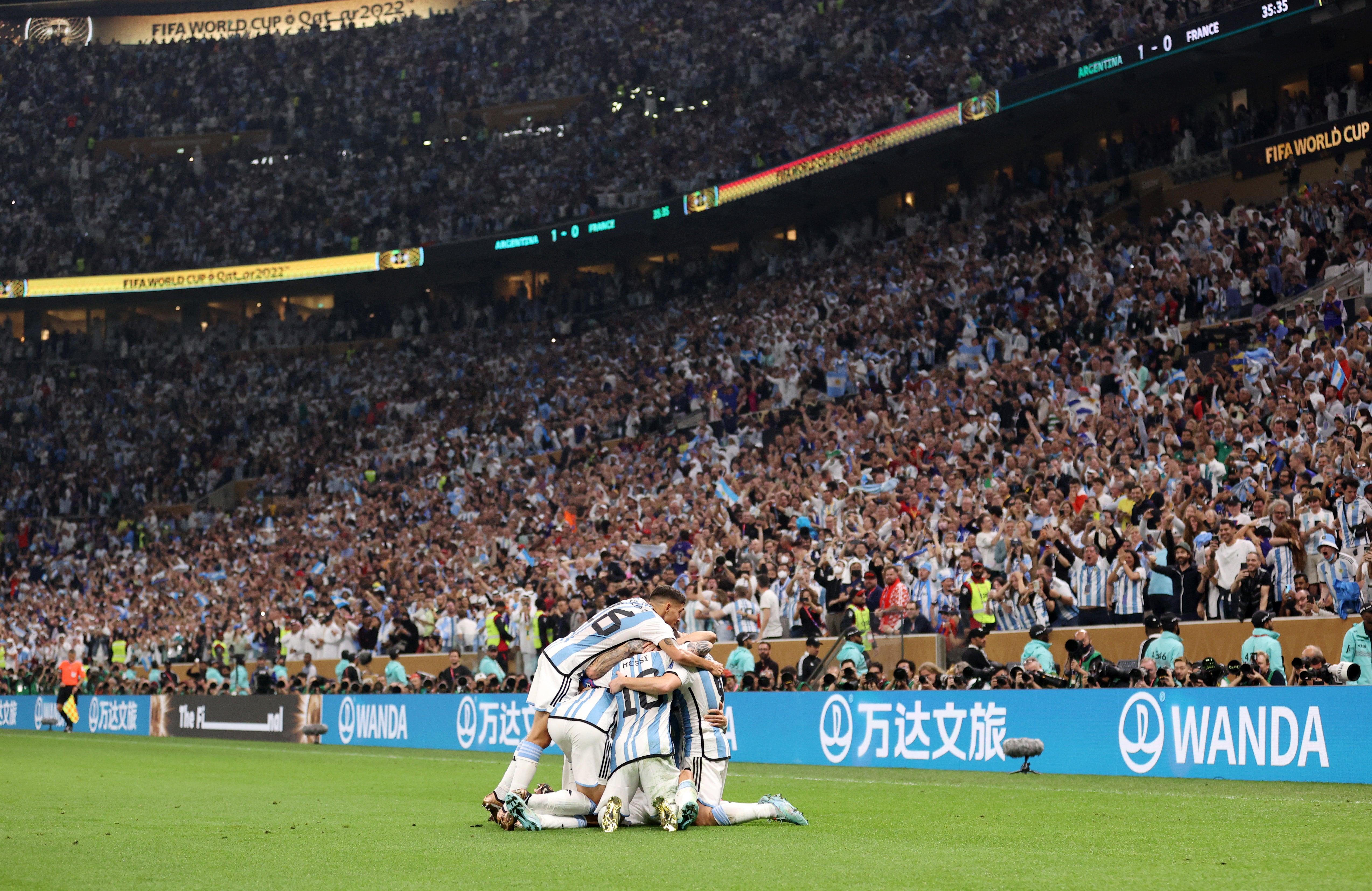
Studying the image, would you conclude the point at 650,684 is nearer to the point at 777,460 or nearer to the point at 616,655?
the point at 616,655

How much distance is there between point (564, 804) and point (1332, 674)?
7785 mm

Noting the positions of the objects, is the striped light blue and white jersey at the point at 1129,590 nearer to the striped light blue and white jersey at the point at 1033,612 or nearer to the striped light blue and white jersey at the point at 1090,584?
the striped light blue and white jersey at the point at 1090,584

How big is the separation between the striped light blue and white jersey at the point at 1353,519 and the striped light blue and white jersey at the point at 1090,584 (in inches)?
108

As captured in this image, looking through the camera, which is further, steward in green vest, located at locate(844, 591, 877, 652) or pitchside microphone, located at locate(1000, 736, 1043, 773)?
steward in green vest, located at locate(844, 591, 877, 652)

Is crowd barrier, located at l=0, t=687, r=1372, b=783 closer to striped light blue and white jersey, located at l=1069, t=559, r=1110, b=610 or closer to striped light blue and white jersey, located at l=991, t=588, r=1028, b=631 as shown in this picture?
striped light blue and white jersey, located at l=991, t=588, r=1028, b=631

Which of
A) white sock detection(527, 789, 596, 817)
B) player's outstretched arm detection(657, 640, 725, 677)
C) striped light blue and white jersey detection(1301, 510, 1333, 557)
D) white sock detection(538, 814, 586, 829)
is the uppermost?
striped light blue and white jersey detection(1301, 510, 1333, 557)

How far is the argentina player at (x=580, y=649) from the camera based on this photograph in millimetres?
9617

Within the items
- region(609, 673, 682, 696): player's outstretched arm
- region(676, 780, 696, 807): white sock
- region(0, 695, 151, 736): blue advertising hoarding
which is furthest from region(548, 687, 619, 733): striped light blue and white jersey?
region(0, 695, 151, 736): blue advertising hoarding

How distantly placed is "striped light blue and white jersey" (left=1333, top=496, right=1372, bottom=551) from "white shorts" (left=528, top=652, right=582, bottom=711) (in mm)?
11041

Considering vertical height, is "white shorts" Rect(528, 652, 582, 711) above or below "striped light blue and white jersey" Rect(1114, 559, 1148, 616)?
below

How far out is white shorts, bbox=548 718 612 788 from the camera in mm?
9555

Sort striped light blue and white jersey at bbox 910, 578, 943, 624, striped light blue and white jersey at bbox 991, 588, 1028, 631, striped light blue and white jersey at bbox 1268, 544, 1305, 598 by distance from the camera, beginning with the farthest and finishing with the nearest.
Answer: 1. striped light blue and white jersey at bbox 910, 578, 943, 624
2. striped light blue and white jersey at bbox 991, 588, 1028, 631
3. striped light blue and white jersey at bbox 1268, 544, 1305, 598

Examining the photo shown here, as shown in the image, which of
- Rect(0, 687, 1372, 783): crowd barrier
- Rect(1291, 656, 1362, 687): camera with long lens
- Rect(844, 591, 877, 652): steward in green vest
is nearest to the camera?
Rect(0, 687, 1372, 783): crowd barrier

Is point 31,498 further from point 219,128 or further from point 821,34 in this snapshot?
point 821,34
